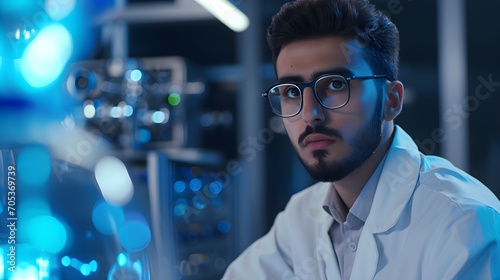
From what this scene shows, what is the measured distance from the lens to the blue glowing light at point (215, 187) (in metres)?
3.31

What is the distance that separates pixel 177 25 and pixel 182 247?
2.25m

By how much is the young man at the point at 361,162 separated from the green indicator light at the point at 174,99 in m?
1.73

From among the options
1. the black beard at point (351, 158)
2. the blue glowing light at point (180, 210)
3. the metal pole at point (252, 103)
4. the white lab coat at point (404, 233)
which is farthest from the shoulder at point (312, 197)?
the metal pole at point (252, 103)

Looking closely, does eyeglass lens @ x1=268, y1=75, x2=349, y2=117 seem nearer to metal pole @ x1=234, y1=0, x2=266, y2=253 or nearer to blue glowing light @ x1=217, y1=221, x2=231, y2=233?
blue glowing light @ x1=217, y1=221, x2=231, y2=233

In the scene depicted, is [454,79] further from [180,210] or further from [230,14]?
[230,14]

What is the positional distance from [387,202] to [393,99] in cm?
26

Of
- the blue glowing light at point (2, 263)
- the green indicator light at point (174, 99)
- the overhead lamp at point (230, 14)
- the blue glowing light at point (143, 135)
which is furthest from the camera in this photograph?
the green indicator light at point (174, 99)

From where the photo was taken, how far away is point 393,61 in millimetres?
1449

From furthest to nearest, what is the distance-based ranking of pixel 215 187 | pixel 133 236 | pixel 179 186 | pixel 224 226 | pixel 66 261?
pixel 224 226, pixel 215 187, pixel 179 186, pixel 133 236, pixel 66 261

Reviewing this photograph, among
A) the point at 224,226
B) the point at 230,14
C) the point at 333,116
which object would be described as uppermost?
the point at 230,14

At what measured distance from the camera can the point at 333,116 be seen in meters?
1.34

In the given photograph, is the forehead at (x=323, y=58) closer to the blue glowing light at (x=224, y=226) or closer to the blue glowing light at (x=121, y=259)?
the blue glowing light at (x=121, y=259)

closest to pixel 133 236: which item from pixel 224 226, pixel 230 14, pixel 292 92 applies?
pixel 292 92

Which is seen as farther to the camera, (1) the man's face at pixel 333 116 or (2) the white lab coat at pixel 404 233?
(1) the man's face at pixel 333 116
